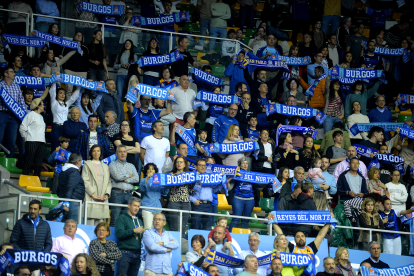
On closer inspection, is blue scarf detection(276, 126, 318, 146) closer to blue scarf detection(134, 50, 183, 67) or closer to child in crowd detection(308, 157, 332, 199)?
child in crowd detection(308, 157, 332, 199)

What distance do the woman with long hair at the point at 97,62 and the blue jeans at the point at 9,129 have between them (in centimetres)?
278

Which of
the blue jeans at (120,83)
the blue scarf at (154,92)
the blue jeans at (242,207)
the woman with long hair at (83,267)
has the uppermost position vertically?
the blue jeans at (120,83)

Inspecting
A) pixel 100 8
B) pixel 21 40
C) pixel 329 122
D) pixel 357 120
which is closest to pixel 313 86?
pixel 329 122

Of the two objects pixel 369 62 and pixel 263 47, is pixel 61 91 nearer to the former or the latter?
pixel 263 47

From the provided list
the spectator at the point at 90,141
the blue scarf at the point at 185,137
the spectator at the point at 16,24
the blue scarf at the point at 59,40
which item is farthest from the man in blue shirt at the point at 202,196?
the spectator at the point at 16,24

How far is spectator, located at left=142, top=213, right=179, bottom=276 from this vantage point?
1084cm

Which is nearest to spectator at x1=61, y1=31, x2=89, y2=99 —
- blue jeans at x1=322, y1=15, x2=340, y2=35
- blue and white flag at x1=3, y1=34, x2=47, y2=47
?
blue and white flag at x1=3, y1=34, x2=47, y2=47

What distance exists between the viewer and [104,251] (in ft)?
35.3

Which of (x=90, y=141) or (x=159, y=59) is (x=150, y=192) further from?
(x=159, y=59)

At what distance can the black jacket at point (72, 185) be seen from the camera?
37.9 ft

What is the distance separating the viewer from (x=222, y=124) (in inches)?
582

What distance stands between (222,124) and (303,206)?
319cm

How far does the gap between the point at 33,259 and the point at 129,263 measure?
1.51 meters

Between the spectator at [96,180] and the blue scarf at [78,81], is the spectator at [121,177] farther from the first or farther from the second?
the blue scarf at [78,81]
